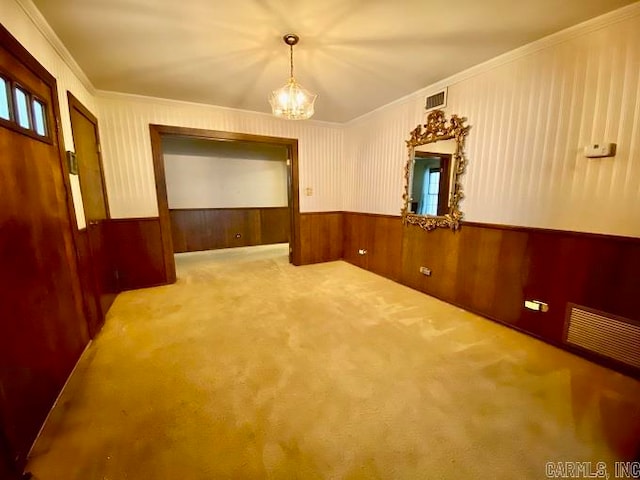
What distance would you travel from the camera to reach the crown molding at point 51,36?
167cm

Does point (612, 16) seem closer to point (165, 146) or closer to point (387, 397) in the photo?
point (387, 397)

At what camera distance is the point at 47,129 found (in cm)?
186

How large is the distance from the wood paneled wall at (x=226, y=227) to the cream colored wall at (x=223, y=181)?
0.17 m

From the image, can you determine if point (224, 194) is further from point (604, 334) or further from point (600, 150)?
point (604, 334)

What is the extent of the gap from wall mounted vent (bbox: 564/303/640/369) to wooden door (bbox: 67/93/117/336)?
402 cm

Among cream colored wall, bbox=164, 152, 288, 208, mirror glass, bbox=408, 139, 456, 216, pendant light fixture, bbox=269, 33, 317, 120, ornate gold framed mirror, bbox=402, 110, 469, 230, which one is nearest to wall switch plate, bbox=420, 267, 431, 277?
ornate gold framed mirror, bbox=402, 110, 469, 230

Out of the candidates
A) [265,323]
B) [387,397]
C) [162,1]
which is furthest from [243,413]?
[162,1]

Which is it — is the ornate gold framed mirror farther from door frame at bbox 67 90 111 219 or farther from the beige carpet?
door frame at bbox 67 90 111 219

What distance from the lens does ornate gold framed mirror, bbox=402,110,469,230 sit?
2857mm

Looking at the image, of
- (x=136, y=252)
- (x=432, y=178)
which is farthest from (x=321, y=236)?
(x=136, y=252)

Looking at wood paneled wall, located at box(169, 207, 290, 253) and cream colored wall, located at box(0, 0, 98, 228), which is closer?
cream colored wall, located at box(0, 0, 98, 228)

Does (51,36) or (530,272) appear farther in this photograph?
(530,272)

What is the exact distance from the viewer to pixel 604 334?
6.44 ft

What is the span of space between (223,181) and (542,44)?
225 inches
